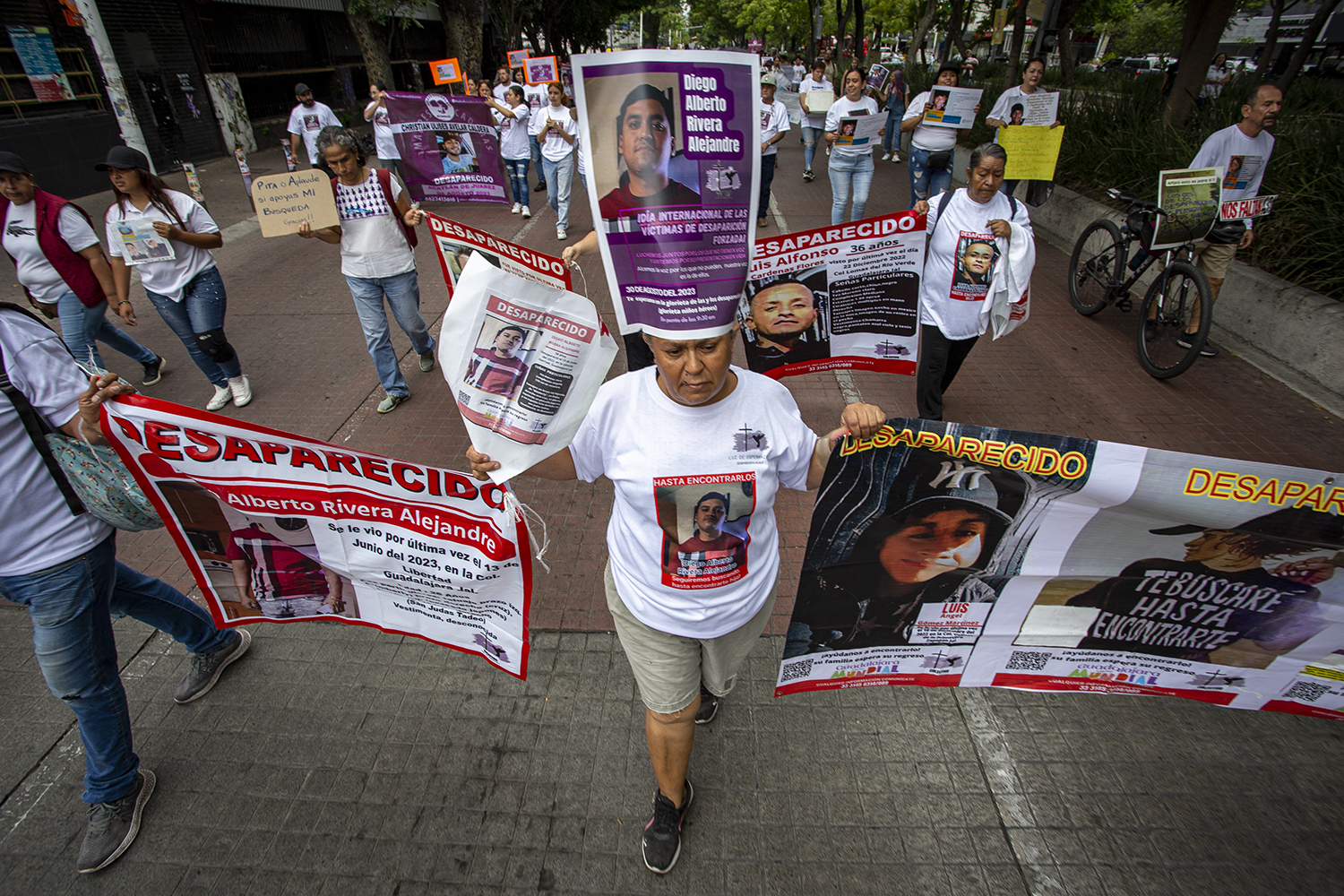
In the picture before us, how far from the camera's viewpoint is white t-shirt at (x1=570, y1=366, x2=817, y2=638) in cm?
199

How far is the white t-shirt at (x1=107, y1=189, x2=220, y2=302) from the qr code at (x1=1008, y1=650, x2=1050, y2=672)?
564cm

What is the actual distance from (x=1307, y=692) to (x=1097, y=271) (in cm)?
609

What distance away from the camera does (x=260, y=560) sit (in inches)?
100

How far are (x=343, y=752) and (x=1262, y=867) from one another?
3.54 metres

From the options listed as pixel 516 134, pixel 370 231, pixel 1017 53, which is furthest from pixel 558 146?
pixel 1017 53

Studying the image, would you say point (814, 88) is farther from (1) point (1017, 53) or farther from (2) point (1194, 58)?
(1) point (1017, 53)

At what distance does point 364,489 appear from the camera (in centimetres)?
233

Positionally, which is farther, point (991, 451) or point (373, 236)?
point (373, 236)

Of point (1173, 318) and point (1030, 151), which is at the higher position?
point (1030, 151)

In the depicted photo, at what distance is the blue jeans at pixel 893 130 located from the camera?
15.2m

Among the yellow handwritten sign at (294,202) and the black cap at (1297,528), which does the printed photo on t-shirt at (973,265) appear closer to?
the black cap at (1297,528)

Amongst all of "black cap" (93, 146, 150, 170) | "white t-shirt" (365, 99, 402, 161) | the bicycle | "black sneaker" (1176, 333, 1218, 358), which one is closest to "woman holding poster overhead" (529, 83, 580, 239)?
"white t-shirt" (365, 99, 402, 161)

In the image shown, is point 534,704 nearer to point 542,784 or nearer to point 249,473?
point 542,784

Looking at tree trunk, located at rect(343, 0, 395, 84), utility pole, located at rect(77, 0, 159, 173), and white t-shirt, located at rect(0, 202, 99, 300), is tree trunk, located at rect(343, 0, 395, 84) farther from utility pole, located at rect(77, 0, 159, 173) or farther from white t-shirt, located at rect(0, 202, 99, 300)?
white t-shirt, located at rect(0, 202, 99, 300)
